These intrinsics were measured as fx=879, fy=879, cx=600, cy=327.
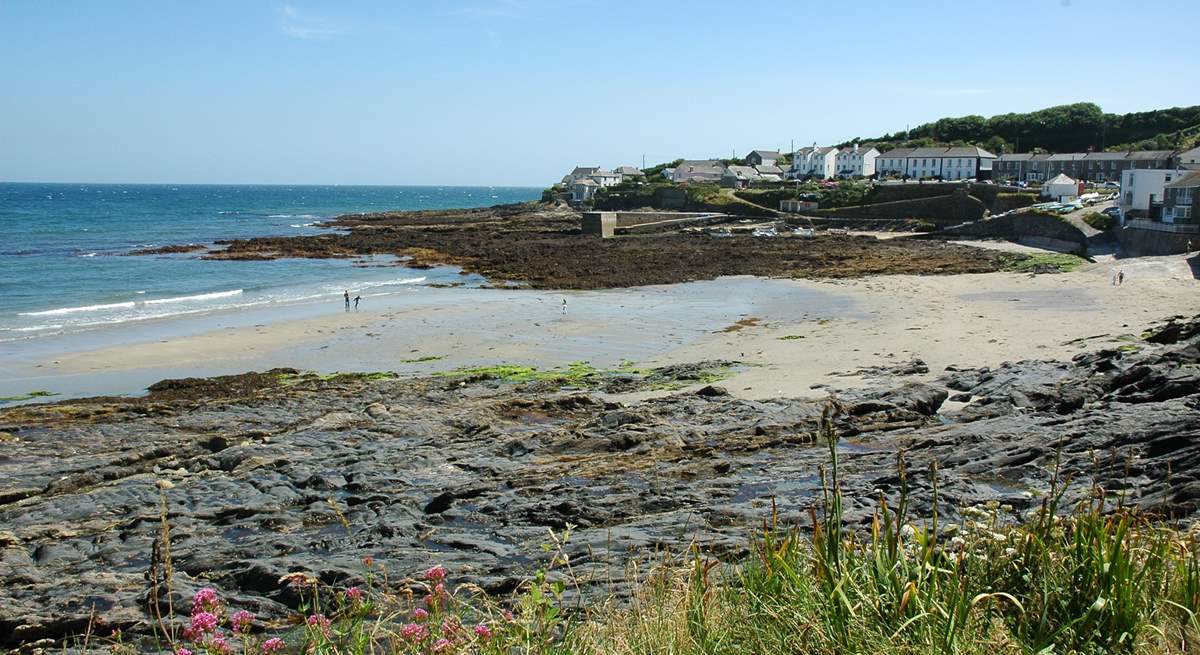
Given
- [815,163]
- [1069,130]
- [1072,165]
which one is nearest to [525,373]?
[1072,165]

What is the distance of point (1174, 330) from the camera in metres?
16.9

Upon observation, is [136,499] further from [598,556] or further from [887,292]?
[887,292]

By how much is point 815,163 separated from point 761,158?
11.2 meters

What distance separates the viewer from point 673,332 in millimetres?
23375

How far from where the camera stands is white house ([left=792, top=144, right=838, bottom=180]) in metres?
90.3

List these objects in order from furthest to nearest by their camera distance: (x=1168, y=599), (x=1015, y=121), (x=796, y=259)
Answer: (x=1015, y=121)
(x=796, y=259)
(x=1168, y=599)

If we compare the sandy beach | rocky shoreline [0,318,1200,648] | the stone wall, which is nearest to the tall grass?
rocky shoreline [0,318,1200,648]

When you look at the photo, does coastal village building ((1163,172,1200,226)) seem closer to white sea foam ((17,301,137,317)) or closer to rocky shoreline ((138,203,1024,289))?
rocky shoreline ((138,203,1024,289))

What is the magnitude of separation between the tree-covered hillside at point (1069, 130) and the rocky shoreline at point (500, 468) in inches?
3237

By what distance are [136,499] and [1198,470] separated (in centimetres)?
1110

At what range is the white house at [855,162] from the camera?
292 feet

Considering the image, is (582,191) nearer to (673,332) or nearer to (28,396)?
(673,332)

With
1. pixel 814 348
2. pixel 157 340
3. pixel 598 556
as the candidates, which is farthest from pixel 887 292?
pixel 598 556

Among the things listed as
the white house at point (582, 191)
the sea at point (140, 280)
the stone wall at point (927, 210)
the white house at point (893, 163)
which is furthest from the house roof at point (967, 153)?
the sea at point (140, 280)
